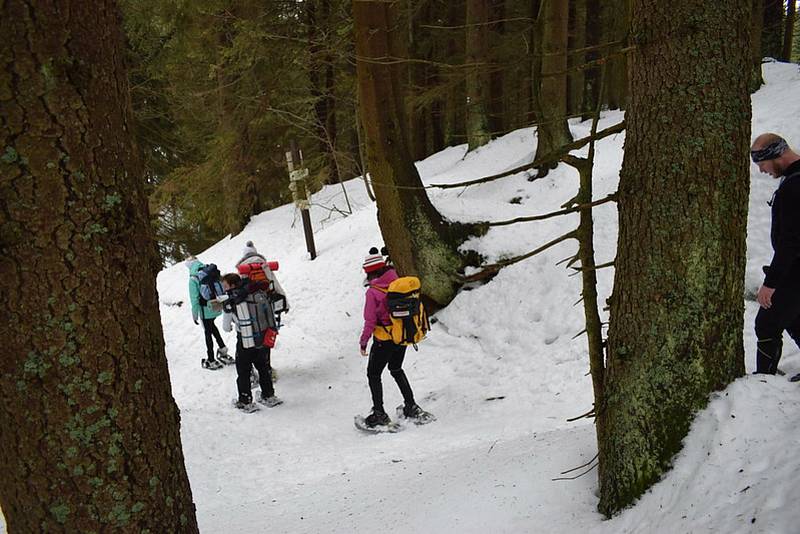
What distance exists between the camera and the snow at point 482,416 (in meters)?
2.66

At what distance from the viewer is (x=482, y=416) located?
21.0ft

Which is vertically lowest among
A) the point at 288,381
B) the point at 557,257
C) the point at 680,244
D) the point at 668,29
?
the point at 288,381

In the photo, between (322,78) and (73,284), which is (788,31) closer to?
(322,78)

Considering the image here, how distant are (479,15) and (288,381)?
Answer: 9.80 meters

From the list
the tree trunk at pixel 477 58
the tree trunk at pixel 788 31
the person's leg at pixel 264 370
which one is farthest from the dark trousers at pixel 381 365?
the tree trunk at pixel 788 31

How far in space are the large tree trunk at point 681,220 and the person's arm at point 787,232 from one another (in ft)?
3.10

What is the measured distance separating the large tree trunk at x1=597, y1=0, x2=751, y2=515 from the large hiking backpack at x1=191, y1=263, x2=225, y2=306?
22.4 feet

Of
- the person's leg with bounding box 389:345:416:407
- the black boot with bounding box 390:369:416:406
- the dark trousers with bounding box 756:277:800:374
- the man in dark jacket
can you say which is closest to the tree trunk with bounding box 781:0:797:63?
the man in dark jacket

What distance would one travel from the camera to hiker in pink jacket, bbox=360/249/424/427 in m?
6.14

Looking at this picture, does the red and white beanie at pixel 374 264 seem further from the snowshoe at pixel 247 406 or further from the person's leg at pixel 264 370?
the snowshoe at pixel 247 406

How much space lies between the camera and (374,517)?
155 inches

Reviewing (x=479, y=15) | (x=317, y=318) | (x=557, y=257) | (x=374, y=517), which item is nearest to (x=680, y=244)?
(x=374, y=517)

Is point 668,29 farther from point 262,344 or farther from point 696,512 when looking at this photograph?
point 262,344

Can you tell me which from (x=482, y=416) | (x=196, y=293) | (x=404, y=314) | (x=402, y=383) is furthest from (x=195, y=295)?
(x=482, y=416)
